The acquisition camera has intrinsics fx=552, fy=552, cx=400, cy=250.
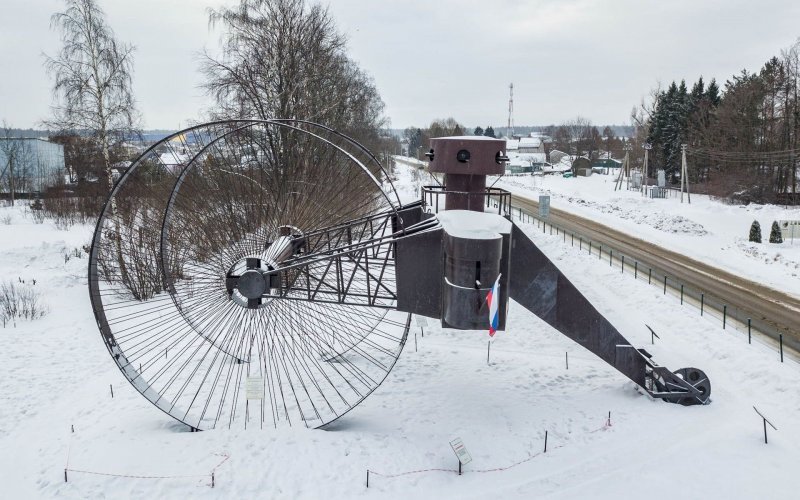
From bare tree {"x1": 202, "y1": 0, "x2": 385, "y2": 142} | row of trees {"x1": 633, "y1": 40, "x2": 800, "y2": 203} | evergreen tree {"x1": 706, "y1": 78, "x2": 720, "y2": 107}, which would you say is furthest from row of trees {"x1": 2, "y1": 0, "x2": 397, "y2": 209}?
evergreen tree {"x1": 706, "y1": 78, "x2": 720, "y2": 107}

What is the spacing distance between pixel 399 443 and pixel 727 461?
6.09 metres

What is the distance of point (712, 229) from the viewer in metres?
33.4

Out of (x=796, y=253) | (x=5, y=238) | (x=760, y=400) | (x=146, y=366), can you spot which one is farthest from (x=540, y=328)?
(x=5, y=238)

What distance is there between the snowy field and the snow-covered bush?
0.56 m

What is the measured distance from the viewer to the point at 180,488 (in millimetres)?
9289

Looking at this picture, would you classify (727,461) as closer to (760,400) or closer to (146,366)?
(760,400)

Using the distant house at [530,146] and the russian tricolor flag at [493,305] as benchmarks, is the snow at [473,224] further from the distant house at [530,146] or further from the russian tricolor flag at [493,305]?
the distant house at [530,146]

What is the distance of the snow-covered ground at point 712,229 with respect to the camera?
23859 mm

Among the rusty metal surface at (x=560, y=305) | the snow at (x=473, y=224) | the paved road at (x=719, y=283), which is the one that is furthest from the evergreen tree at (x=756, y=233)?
the snow at (x=473, y=224)

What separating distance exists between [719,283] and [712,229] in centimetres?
1388

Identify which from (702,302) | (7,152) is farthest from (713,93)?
(7,152)

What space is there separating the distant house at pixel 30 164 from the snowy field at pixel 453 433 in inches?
1952

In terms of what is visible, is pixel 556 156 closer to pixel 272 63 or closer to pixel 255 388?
pixel 272 63

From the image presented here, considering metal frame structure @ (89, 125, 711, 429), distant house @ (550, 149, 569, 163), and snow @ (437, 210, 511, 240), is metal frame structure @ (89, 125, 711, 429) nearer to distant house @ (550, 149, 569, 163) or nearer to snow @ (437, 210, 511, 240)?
snow @ (437, 210, 511, 240)
